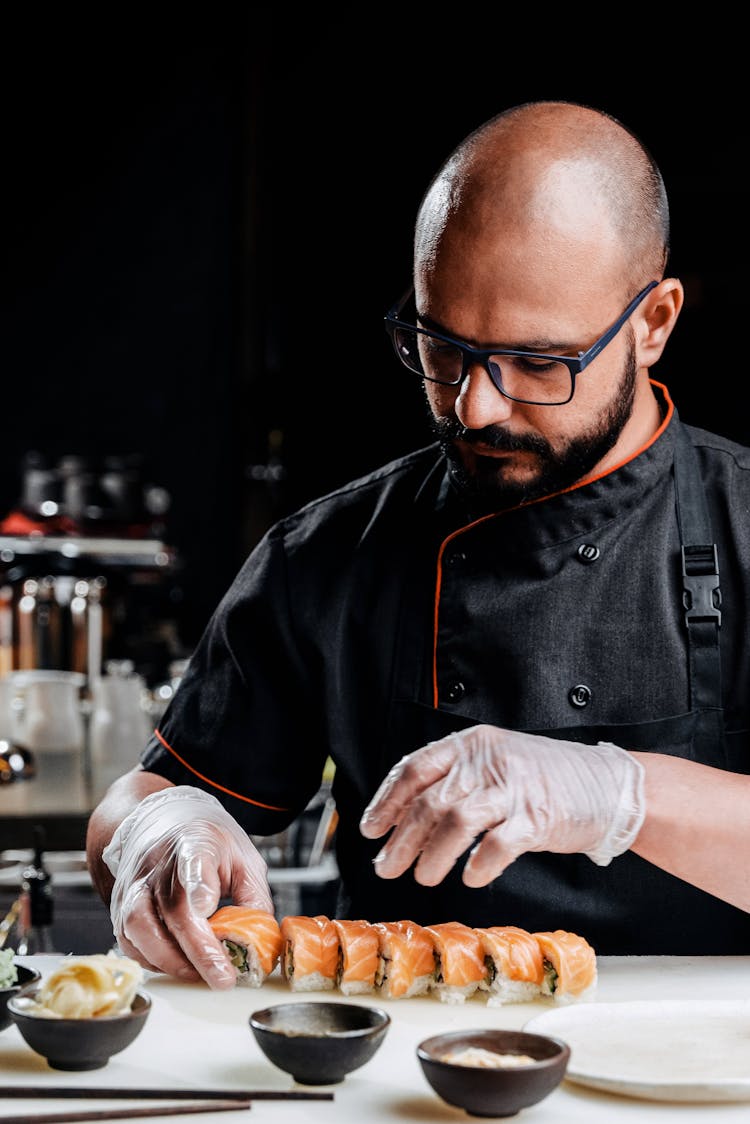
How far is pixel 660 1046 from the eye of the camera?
58.4 inches

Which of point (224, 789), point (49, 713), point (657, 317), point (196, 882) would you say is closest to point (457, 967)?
point (196, 882)

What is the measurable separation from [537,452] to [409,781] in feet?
1.91

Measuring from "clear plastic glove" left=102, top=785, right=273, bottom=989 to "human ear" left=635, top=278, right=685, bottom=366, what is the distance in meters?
0.90

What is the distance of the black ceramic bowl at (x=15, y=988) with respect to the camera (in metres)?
1.48

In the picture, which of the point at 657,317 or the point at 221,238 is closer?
the point at 657,317

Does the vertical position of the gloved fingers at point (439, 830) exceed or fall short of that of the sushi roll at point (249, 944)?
it exceeds it

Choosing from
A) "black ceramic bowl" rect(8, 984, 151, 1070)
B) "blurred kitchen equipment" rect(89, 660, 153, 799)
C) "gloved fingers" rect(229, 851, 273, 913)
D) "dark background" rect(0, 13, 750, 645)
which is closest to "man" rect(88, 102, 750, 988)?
"gloved fingers" rect(229, 851, 273, 913)

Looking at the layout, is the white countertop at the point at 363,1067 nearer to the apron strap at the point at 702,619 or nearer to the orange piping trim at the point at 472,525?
the apron strap at the point at 702,619

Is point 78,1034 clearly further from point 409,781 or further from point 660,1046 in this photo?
point 660,1046

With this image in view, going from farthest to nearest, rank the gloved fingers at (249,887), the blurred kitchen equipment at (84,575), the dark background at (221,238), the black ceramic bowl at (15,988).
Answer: the dark background at (221,238)
the blurred kitchen equipment at (84,575)
the gloved fingers at (249,887)
the black ceramic bowl at (15,988)

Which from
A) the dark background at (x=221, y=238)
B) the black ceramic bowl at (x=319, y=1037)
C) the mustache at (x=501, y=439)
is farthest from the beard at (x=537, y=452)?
the dark background at (x=221, y=238)

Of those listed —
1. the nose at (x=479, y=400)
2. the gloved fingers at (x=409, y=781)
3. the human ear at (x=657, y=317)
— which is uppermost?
the human ear at (x=657, y=317)

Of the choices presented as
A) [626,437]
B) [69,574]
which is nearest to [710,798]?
[626,437]

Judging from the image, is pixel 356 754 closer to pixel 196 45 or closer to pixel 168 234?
pixel 168 234
